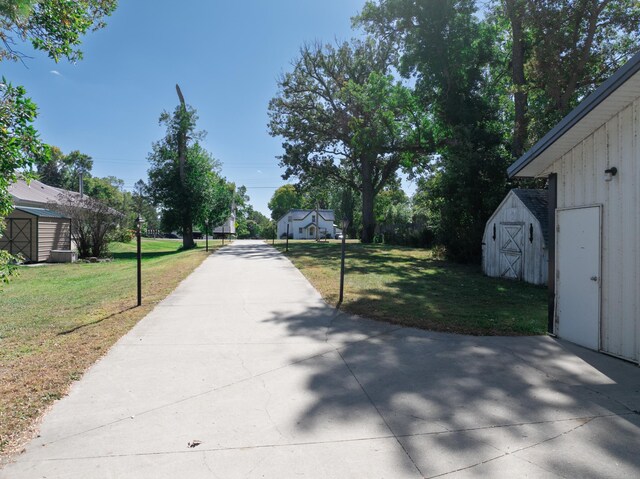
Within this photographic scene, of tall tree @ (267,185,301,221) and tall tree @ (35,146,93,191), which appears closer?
tall tree @ (35,146,93,191)

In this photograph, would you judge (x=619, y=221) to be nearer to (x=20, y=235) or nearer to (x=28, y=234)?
(x=28, y=234)

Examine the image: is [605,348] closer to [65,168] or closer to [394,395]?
[394,395]

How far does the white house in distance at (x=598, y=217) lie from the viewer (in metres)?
5.14

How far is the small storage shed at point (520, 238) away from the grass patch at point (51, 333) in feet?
36.6

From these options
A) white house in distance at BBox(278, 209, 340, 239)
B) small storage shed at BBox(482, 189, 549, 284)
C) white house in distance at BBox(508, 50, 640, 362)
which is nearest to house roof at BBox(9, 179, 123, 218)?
small storage shed at BBox(482, 189, 549, 284)

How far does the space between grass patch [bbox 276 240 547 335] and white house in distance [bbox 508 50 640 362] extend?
1.02 m

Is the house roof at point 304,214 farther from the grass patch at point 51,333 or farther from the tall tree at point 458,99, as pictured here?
the grass patch at point 51,333

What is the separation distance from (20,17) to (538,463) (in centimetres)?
635

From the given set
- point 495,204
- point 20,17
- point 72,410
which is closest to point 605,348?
point 72,410

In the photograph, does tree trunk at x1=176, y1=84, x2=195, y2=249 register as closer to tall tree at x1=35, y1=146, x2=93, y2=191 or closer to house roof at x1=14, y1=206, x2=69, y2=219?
house roof at x1=14, y1=206, x2=69, y2=219

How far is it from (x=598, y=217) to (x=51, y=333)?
28.7 feet

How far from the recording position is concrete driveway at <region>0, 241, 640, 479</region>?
2855mm

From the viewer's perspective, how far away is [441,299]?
9609mm

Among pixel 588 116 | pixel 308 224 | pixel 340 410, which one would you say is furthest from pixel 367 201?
pixel 308 224
